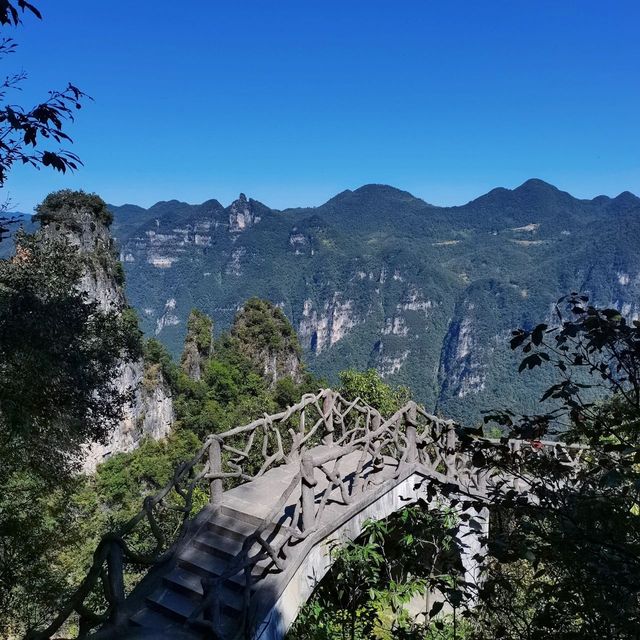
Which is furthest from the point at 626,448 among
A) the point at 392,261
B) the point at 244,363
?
the point at 392,261

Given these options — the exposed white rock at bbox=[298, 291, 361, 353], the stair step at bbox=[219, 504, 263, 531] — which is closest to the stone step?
the stair step at bbox=[219, 504, 263, 531]

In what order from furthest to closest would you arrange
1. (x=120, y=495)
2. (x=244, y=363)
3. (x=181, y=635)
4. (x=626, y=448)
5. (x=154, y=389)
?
1. (x=244, y=363)
2. (x=154, y=389)
3. (x=120, y=495)
4. (x=181, y=635)
5. (x=626, y=448)

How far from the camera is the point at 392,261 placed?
6988 inches

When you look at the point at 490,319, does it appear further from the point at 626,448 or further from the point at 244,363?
the point at 626,448

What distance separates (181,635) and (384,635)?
204 centimetres

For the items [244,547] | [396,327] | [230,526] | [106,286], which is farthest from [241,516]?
[396,327]

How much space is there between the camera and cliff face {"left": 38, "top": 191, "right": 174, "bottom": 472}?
2966cm

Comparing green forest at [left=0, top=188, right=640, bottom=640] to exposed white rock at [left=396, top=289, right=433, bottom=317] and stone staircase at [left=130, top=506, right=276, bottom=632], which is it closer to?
stone staircase at [left=130, top=506, right=276, bottom=632]

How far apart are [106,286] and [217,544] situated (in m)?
29.6

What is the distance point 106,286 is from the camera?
1261 inches

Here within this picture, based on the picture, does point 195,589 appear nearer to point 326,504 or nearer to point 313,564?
point 313,564

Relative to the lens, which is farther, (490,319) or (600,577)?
(490,319)

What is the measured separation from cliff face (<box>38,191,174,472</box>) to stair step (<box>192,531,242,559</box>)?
23.0m

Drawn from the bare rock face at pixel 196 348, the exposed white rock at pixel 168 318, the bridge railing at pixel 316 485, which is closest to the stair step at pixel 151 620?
the bridge railing at pixel 316 485
